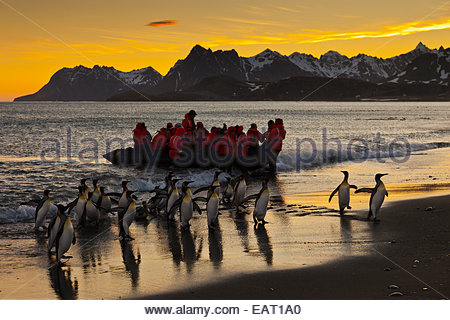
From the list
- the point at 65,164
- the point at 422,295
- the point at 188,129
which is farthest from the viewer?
the point at 65,164

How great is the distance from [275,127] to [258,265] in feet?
45.3

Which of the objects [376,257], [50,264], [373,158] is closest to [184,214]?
[50,264]

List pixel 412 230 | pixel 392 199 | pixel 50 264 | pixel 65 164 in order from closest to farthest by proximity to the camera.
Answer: pixel 50 264 < pixel 412 230 < pixel 392 199 < pixel 65 164

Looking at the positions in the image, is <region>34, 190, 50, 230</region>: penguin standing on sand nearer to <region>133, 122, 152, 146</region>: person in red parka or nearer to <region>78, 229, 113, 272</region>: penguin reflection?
<region>78, 229, 113, 272</region>: penguin reflection

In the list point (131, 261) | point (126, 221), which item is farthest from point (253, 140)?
point (131, 261)

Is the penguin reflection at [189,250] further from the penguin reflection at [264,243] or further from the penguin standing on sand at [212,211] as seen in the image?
the penguin reflection at [264,243]

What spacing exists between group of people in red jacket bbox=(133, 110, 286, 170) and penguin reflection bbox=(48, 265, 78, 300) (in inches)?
481

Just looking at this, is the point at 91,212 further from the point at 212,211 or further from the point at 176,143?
the point at 176,143

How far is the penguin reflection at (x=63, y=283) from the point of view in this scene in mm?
6539

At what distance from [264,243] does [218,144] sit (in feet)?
36.2

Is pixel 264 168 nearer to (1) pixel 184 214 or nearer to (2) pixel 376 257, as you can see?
(1) pixel 184 214

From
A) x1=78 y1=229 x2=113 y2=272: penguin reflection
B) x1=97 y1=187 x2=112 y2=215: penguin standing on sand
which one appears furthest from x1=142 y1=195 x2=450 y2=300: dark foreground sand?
x1=97 y1=187 x2=112 y2=215: penguin standing on sand

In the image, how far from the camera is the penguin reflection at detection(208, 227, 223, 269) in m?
7.88

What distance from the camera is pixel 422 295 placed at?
5.94 meters
